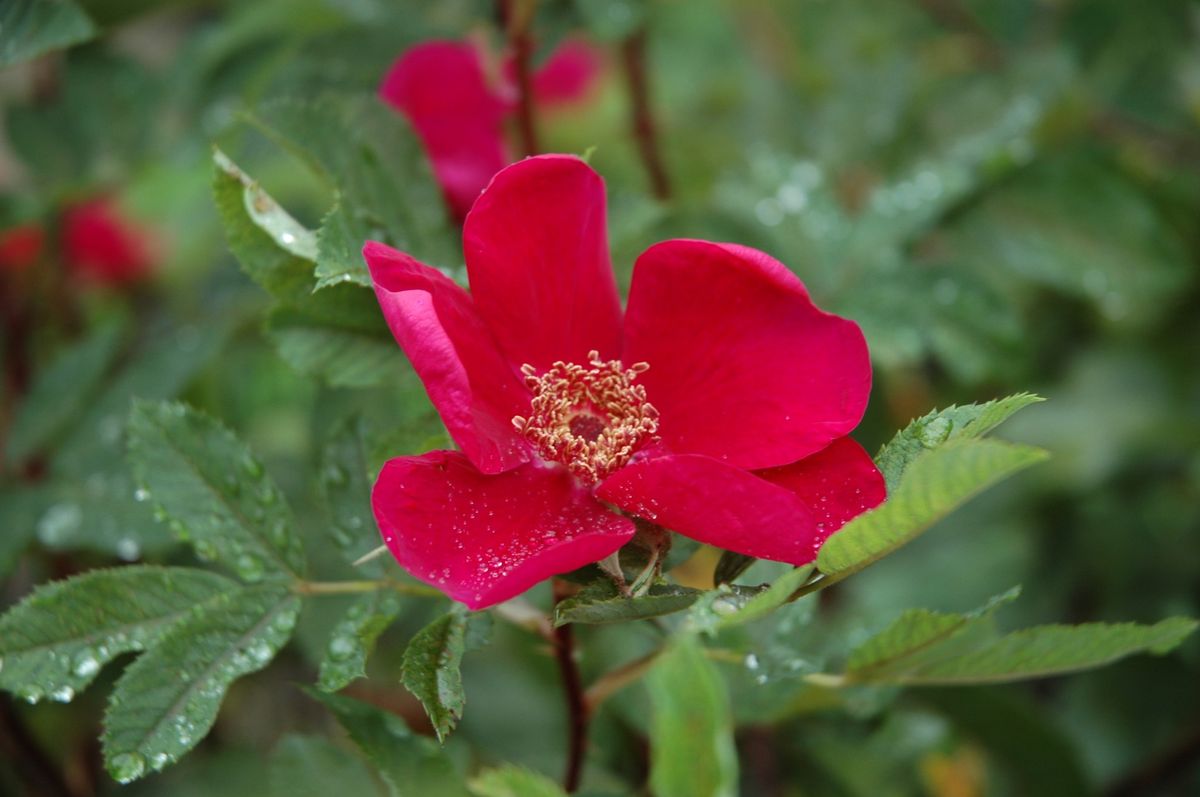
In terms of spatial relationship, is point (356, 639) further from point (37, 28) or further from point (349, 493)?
point (37, 28)

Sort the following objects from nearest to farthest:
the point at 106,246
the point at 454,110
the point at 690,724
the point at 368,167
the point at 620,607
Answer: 1. the point at 690,724
2. the point at 620,607
3. the point at 368,167
4. the point at 454,110
5. the point at 106,246

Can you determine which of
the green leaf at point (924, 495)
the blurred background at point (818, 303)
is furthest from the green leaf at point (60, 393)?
the green leaf at point (924, 495)

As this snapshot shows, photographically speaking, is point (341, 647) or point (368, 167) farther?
point (368, 167)

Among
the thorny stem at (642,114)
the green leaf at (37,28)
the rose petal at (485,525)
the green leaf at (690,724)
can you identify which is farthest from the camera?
the thorny stem at (642,114)

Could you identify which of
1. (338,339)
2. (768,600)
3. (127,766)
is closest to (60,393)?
(338,339)

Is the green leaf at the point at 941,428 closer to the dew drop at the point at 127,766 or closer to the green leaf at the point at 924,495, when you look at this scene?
the green leaf at the point at 924,495

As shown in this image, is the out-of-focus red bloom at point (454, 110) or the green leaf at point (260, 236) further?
the out-of-focus red bloom at point (454, 110)

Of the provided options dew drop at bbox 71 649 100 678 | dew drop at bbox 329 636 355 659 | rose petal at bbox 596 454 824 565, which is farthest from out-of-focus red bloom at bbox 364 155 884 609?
dew drop at bbox 71 649 100 678

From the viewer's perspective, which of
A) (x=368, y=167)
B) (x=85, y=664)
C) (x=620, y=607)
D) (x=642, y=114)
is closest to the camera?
(x=620, y=607)
